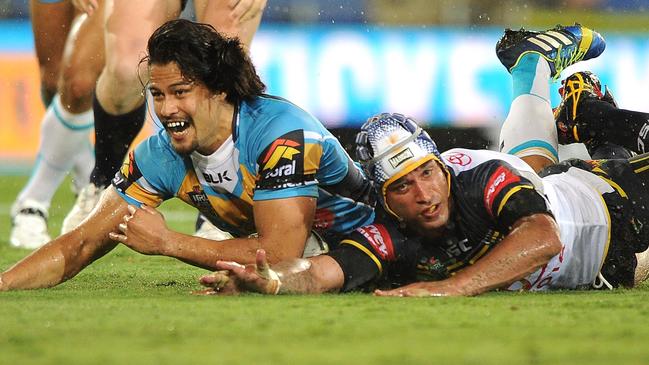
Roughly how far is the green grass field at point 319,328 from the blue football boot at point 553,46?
1.93 metres

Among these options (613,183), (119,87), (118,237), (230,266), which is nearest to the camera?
(230,266)

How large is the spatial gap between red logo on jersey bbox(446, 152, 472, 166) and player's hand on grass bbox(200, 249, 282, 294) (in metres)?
0.85

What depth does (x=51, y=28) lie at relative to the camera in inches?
327

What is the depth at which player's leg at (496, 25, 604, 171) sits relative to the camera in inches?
224

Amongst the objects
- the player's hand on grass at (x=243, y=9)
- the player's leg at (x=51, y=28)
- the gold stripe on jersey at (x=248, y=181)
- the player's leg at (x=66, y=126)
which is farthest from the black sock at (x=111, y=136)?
the gold stripe on jersey at (x=248, y=181)

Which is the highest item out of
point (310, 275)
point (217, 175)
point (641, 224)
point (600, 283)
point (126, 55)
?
point (126, 55)

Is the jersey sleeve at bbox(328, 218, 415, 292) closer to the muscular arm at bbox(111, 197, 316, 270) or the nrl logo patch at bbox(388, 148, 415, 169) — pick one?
the muscular arm at bbox(111, 197, 316, 270)

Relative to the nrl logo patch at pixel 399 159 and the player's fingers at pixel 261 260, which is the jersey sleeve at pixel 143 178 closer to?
the player's fingers at pixel 261 260

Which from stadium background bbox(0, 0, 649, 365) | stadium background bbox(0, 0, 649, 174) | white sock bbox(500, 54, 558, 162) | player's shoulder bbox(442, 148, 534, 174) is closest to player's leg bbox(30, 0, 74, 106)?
stadium background bbox(0, 0, 649, 365)

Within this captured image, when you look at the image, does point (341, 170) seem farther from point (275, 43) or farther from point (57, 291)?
point (275, 43)

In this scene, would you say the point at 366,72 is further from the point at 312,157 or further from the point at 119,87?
the point at 312,157

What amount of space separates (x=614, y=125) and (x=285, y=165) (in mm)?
2046

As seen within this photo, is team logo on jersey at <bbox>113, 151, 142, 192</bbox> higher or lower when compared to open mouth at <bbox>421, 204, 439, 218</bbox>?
higher

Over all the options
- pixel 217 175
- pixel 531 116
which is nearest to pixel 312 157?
pixel 217 175
